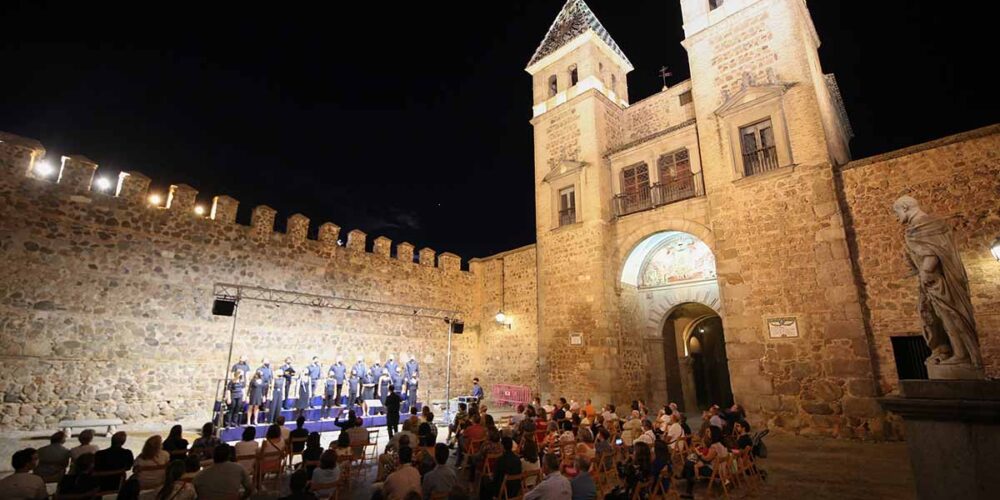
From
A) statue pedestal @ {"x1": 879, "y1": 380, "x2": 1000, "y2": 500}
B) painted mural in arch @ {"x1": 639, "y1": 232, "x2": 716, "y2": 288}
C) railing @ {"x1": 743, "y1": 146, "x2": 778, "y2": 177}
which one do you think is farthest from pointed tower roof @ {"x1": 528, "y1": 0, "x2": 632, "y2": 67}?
statue pedestal @ {"x1": 879, "y1": 380, "x2": 1000, "y2": 500}

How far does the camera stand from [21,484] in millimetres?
3770

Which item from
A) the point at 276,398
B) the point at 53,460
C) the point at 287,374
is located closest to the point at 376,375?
the point at 287,374

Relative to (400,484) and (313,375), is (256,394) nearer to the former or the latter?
(313,375)

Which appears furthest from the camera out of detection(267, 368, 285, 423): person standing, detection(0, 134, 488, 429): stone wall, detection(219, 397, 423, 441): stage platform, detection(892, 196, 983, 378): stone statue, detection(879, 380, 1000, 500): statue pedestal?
detection(267, 368, 285, 423): person standing

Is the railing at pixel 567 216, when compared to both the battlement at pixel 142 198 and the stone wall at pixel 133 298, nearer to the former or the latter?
the battlement at pixel 142 198

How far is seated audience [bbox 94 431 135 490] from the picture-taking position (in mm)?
4523

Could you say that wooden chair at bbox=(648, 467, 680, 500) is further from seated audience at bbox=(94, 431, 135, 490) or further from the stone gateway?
seated audience at bbox=(94, 431, 135, 490)

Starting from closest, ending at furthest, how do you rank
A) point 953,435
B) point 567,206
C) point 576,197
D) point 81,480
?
point 953,435 < point 81,480 < point 576,197 < point 567,206

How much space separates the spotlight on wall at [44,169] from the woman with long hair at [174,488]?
9.31 m

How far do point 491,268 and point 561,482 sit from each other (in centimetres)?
1336

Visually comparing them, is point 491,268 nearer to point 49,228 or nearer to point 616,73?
point 616,73

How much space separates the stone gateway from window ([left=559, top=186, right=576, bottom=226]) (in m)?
0.06

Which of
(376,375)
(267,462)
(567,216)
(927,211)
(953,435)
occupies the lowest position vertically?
(267,462)

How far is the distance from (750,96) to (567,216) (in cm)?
566
